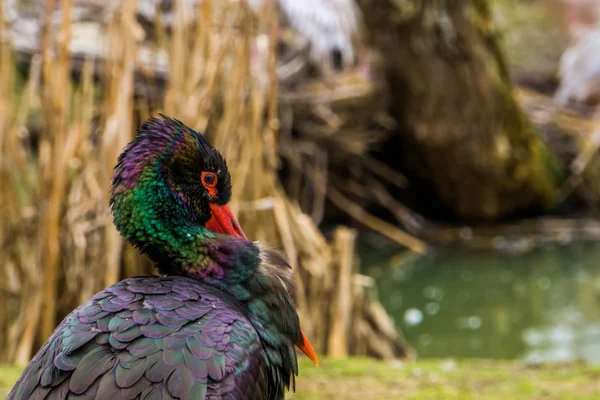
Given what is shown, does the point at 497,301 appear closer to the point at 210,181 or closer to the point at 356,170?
the point at 356,170

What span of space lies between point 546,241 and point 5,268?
478cm

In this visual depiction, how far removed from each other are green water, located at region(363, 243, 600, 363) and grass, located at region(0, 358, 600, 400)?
1110 mm

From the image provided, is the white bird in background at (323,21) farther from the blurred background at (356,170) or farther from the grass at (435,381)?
the grass at (435,381)

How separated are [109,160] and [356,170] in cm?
397

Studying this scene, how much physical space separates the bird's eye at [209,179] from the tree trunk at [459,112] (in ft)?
14.4

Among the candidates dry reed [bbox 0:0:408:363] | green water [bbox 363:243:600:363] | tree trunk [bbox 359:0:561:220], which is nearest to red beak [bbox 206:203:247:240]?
dry reed [bbox 0:0:408:363]

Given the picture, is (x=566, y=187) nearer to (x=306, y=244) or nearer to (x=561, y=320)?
(x=561, y=320)

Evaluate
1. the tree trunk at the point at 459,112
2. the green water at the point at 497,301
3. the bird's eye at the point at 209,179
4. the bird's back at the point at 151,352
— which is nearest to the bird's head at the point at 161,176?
the bird's eye at the point at 209,179

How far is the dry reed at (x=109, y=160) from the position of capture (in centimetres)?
363

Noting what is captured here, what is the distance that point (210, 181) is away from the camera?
2.19m

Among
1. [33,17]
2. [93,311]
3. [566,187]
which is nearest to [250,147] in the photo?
[93,311]

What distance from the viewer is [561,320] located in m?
5.68

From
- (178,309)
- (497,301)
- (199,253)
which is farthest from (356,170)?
(178,309)

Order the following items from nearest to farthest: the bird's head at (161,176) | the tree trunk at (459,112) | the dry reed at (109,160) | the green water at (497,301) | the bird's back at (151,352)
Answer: the bird's back at (151,352) < the bird's head at (161,176) < the dry reed at (109,160) < the green water at (497,301) < the tree trunk at (459,112)
